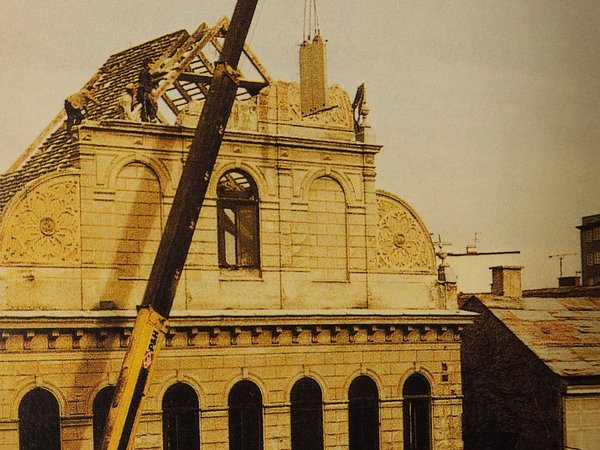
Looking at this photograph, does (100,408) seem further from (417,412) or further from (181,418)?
(417,412)

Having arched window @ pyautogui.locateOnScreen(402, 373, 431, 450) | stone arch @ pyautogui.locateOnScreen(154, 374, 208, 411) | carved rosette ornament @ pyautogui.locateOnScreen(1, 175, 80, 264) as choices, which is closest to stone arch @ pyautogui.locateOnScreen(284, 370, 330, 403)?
stone arch @ pyautogui.locateOnScreen(154, 374, 208, 411)

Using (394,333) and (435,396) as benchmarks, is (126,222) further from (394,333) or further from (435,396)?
(435,396)

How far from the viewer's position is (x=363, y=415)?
2870 cm

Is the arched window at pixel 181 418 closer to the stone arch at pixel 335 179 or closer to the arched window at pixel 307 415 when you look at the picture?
the arched window at pixel 307 415

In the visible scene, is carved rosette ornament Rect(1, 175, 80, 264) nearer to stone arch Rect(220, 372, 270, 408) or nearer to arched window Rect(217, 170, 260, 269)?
arched window Rect(217, 170, 260, 269)

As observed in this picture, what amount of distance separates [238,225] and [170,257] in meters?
6.19

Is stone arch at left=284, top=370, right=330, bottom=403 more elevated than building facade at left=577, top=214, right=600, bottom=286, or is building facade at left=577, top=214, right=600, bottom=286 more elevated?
building facade at left=577, top=214, right=600, bottom=286

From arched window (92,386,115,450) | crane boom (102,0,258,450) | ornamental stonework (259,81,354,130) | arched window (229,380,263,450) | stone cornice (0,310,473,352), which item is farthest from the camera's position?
ornamental stonework (259,81,354,130)

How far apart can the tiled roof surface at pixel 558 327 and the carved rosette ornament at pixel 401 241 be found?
13.1ft

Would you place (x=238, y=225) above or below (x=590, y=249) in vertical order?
above

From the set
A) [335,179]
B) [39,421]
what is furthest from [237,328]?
[335,179]

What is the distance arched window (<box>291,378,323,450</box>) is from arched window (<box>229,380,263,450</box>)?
101 centimetres

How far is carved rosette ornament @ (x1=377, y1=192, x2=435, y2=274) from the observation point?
2984cm

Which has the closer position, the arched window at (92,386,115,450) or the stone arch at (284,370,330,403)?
the arched window at (92,386,115,450)
